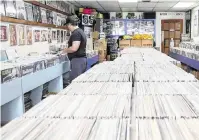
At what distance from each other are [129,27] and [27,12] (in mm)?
7904

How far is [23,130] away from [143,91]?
93cm

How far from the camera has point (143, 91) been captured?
1.86 metres

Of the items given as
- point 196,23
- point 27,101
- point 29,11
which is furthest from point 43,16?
point 196,23

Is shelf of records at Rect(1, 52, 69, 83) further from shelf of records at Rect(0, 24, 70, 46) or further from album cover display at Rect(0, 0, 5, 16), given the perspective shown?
album cover display at Rect(0, 0, 5, 16)

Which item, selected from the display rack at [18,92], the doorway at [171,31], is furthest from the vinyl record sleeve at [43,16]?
the doorway at [171,31]

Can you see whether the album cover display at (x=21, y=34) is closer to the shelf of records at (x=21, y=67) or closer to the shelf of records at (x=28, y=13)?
the shelf of records at (x=28, y=13)

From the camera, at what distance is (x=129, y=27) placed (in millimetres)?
13234

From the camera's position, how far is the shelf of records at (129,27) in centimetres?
1318

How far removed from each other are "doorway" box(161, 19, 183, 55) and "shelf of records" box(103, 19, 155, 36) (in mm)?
564

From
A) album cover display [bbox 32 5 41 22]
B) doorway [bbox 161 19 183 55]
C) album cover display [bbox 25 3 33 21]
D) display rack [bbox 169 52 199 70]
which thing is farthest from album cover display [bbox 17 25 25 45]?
doorway [bbox 161 19 183 55]

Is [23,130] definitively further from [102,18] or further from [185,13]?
[185,13]

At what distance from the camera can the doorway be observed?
13.1 meters

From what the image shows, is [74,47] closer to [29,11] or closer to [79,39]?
[79,39]

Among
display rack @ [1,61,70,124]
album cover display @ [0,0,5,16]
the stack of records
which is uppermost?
album cover display @ [0,0,5,16]
